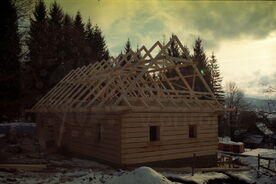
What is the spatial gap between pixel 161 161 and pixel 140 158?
4.85 ft

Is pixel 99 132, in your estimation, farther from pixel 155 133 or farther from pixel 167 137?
pixel 167 137

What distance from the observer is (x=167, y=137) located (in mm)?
14000

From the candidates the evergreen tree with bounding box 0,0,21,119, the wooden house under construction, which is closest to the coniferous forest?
the evergreen tree with bounding box 0,0,21,119

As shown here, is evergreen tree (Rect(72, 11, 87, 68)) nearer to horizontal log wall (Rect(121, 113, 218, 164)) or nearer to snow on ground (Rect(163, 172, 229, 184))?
horizontal log wall (Rect(121, 113, 218, 164))

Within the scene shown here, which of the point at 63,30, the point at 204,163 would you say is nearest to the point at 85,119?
the point at 204,163

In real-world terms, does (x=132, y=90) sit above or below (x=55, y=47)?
below

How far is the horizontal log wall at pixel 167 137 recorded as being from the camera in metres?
12.5

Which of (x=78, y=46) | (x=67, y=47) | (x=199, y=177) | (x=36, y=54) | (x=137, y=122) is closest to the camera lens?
(x=199, y=177)

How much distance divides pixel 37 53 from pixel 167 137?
2247 cm

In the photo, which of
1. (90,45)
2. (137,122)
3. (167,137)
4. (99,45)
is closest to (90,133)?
(137,122)

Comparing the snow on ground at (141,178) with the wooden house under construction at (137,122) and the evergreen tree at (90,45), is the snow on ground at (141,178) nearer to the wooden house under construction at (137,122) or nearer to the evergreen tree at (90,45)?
the wooden house under construction at (137,122)

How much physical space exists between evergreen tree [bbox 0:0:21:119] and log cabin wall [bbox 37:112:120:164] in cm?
815

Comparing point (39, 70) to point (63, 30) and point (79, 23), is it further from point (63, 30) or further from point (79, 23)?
point (79, 23)

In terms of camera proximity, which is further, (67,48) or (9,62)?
(67,48)
